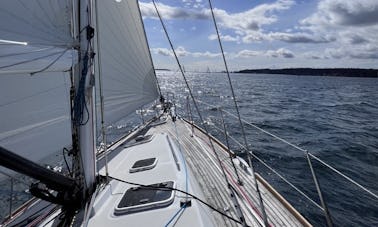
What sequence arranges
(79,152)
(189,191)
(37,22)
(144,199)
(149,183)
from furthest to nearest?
(149,183) → (189,191) → (144,199) → (79,152) → (37,22)

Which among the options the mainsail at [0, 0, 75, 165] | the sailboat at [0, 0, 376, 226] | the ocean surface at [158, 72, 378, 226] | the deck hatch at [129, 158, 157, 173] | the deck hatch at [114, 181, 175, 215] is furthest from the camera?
the ocean surface at [158, 72, 378, 226]

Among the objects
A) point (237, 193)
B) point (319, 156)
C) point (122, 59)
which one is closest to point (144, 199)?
point (237, 193)

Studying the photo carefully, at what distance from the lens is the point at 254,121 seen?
1282cm

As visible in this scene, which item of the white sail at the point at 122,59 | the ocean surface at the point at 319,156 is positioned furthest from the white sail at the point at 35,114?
the white sail at the point at 122,59

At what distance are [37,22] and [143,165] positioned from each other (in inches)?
75.1

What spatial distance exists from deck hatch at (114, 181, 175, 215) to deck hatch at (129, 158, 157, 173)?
0.53 m

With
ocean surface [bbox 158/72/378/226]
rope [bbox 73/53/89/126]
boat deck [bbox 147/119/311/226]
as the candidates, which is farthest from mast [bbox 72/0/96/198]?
ocean surface [bbox 158/72/378/226]

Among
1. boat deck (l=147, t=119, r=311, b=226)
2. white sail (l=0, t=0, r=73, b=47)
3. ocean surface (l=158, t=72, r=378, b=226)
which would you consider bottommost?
ocean surface (l=158, t=72, r=378, b=226)

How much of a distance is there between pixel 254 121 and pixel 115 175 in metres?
10.5

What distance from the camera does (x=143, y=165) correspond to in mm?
3205

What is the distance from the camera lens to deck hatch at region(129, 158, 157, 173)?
311cm

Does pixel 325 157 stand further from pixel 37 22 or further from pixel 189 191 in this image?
pixel 37 22

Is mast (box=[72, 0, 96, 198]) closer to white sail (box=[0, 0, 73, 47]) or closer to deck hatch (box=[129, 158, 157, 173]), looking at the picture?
white sail (box=[0, 0, 73, 47])

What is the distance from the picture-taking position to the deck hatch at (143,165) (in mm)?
3105
